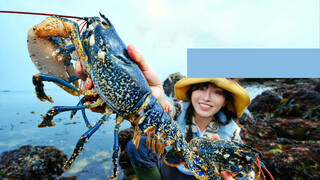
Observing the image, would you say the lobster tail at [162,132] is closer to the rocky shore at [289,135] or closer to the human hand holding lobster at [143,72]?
the human hand holding lobster at [143,72]

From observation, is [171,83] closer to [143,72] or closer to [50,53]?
[143,72]

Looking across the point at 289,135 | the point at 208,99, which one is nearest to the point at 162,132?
the point at 208,99

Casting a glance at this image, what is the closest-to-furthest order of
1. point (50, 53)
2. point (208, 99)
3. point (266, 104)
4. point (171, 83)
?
point (50, 53) < point (208, 99) < point (266, 104) < point (171, 83)

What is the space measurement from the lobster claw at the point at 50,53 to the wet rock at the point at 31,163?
380 centimetres

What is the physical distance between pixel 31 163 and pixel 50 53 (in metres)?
4.11

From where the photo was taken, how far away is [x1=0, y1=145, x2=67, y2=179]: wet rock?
12.9 ft

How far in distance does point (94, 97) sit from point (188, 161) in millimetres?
1444

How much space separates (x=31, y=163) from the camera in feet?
13.8

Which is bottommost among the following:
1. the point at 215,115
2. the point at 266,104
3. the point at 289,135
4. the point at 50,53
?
the point at 289,135

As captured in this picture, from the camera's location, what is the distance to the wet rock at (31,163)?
3.94 meters

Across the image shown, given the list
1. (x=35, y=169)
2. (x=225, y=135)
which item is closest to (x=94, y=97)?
(x=225, y=135)

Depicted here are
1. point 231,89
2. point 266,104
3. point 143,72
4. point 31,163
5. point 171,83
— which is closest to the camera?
point 143,72

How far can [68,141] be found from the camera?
638cm

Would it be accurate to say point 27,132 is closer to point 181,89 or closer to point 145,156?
point 145,156
